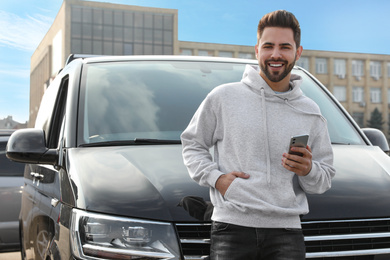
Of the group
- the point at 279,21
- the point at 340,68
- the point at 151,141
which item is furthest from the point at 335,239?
the point at 340,68

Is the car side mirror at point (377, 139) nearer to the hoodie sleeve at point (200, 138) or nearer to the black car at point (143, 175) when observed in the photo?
the black car at point (143, 175)

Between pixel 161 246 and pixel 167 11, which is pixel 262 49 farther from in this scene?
pixel 167 11

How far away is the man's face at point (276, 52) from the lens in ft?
7.89

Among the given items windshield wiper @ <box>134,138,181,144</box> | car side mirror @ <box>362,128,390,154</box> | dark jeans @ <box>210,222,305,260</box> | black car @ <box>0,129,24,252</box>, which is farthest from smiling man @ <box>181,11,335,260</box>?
black car @ <box>0,129,24,252</box>

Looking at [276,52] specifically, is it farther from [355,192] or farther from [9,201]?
[9,201]

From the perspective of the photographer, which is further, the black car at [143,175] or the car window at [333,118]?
the car window at [333,118]

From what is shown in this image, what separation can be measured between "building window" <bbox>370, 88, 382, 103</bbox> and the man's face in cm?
8047

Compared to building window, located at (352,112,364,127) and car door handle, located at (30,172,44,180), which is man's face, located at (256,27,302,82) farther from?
building window, located at (352,112,364,127)

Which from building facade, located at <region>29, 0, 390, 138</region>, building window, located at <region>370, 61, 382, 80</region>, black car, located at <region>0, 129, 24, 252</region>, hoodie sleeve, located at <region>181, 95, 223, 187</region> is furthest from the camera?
building window, located at <region>370, 61, 382, 80</region>

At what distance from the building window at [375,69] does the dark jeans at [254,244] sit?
265 ft

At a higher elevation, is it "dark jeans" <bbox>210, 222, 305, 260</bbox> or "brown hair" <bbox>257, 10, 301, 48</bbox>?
"brown hair" <bbox>257, 10, 301, 48</bbox>

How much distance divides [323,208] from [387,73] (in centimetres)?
8253

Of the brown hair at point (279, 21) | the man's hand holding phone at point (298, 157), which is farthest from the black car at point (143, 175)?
the brown hair at point (279, 21)

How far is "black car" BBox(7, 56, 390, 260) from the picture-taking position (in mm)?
2410
